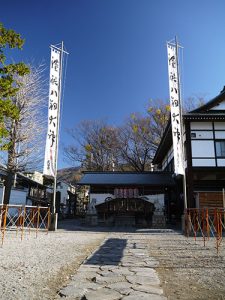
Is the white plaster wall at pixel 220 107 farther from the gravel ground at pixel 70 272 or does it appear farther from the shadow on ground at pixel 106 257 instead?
the shadow on ground at pixel 106 257

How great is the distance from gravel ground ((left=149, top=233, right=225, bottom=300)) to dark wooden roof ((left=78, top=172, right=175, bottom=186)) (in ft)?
41.0

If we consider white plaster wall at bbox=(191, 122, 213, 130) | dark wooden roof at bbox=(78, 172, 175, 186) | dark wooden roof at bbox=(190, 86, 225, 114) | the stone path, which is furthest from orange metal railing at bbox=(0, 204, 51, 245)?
dark wooden roof at bbox=(190, 86, 225, 114)

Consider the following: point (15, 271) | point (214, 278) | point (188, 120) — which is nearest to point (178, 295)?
point (214, 278)

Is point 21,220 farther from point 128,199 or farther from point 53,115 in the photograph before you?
point 128,199

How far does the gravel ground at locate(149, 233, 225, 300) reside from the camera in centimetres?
438

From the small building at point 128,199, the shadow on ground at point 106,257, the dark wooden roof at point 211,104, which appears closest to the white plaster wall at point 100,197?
the small building at point 128,199

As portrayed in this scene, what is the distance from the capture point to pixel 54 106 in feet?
50.9

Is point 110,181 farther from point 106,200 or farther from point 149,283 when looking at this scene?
point 149,283

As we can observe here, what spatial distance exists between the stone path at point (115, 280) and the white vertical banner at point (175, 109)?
26.5 ft

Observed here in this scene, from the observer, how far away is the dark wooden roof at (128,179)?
69.9 ft

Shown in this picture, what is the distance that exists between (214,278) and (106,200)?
1638 centimetres

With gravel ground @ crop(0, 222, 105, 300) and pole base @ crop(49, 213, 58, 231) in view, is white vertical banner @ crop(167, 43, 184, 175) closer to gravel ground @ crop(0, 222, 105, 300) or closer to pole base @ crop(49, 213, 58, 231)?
pole base @ crop(49, 213, 58, 231)

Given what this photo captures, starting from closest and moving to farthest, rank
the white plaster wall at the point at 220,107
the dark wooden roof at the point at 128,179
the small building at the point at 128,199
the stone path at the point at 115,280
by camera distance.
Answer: the stone path at the point at 115,280 < the white plaster wall at the point at 220,107 < the small building at the point at 128,199 < the dark wooden roof at the point at 128,179

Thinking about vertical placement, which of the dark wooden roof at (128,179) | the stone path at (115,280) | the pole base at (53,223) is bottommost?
the stone path at (115,280)
